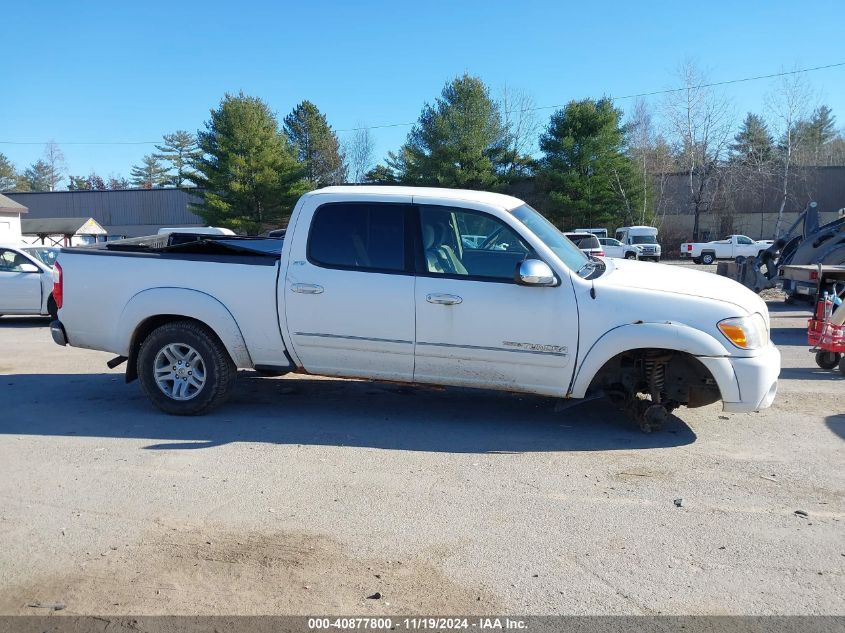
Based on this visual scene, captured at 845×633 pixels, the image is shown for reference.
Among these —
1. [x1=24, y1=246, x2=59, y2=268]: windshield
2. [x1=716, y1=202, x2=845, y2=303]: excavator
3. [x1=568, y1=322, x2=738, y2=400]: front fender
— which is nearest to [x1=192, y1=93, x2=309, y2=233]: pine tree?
[x1=24, y1=246, x2=59, y2=268]: windshield

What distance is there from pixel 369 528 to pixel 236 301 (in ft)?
8.82

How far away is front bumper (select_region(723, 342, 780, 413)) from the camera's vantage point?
5.25 metres

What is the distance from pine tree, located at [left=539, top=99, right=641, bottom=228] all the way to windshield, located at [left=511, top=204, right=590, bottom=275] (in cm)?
3972

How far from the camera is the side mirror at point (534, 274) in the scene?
5324mm

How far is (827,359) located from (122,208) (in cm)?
6475

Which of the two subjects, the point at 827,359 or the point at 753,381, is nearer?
the point at 753,381

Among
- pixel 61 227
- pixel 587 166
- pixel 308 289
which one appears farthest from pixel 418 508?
pixel 587 166

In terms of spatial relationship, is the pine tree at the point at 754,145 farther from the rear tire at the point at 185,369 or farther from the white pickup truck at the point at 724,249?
the rear tire at the point at 185,369

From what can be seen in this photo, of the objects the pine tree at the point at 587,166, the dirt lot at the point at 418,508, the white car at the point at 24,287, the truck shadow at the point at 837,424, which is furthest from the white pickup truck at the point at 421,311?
A: the pine tree at the point at 587,166

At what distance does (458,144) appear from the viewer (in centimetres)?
4550

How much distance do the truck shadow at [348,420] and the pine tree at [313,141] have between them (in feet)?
168

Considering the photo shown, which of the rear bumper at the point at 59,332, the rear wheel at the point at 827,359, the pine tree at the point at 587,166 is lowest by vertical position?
the rear wheel at the point at 827,359

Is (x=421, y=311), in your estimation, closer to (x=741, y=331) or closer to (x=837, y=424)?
(x=741, y=331)

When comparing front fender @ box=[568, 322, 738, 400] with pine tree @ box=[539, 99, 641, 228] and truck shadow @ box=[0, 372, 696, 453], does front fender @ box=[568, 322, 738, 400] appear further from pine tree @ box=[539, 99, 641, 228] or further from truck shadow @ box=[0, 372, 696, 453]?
pine tree @ box=[539, 99, 641, 228]
